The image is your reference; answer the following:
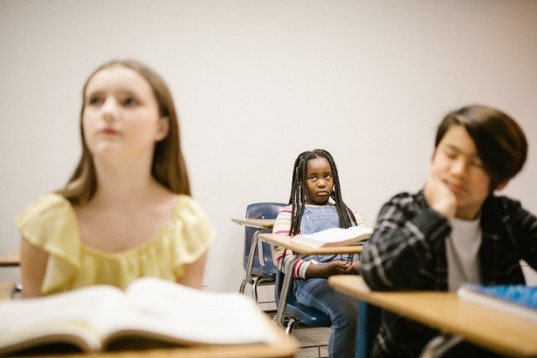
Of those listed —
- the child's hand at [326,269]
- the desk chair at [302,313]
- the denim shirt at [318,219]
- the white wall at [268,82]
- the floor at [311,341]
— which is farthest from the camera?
the white wall at [268,82]

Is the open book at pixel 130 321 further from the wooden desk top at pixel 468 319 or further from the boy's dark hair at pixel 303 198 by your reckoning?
the boy's dark hair at pixel 303 198

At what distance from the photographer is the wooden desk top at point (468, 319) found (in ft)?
2.23

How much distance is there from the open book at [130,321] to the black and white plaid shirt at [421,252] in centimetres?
44

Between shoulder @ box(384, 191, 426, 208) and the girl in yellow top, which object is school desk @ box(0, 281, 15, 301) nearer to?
the girl in yellow top

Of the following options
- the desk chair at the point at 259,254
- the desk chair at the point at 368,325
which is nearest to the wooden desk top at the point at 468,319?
the desk chair at the point at 368,325

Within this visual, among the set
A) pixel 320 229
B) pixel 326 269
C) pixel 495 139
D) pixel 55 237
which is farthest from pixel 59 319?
pixel 320 229

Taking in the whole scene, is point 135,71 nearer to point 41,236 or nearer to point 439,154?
point 41,236

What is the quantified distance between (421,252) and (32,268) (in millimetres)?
884

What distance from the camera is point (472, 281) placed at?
4.06ft

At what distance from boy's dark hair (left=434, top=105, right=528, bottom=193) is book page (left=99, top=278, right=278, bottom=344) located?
0.72m

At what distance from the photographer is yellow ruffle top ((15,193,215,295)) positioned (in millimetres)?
998

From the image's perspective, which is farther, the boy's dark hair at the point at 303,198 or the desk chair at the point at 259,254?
the desk chair at the point at 259,254

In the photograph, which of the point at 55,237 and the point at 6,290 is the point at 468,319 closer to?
the point at 55,237

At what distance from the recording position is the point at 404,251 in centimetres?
110
